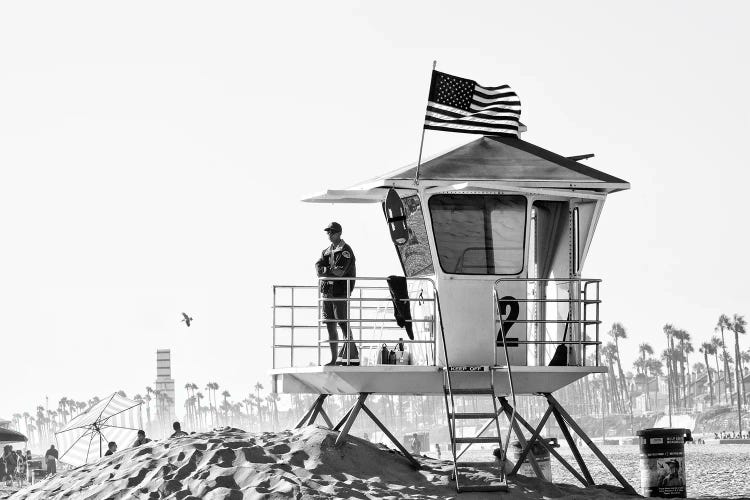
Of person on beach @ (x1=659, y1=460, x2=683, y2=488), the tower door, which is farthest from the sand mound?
the tower door

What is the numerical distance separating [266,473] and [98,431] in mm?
19299

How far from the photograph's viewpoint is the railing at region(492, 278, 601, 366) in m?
17.5

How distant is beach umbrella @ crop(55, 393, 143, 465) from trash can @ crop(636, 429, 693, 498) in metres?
18.4

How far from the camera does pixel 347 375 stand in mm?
16875

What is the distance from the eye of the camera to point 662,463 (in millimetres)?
17078

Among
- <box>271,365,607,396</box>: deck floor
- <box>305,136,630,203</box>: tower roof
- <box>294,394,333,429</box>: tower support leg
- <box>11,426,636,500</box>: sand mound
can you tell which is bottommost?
<box>11,426,636,500</box>: sand mound

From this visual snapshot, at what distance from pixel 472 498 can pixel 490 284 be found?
348 cm

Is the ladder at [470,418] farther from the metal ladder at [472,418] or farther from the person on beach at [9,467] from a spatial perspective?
the person on beach at [9,467]

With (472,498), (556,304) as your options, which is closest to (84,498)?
(472,498)

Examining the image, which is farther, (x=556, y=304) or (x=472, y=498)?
(x=556, y=304)

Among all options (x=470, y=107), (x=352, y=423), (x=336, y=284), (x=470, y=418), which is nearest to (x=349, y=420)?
(x=352, y=423)

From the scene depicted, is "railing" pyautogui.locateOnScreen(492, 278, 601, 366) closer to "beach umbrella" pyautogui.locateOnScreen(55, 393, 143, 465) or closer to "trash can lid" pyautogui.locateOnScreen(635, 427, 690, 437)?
"trash can lid" pyautogui.locateOnScreen(635, 427, 690, 437)

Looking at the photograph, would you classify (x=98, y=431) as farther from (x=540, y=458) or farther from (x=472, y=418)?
(x=472, y=418)

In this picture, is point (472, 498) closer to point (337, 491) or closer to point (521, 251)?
point (337, 491)
